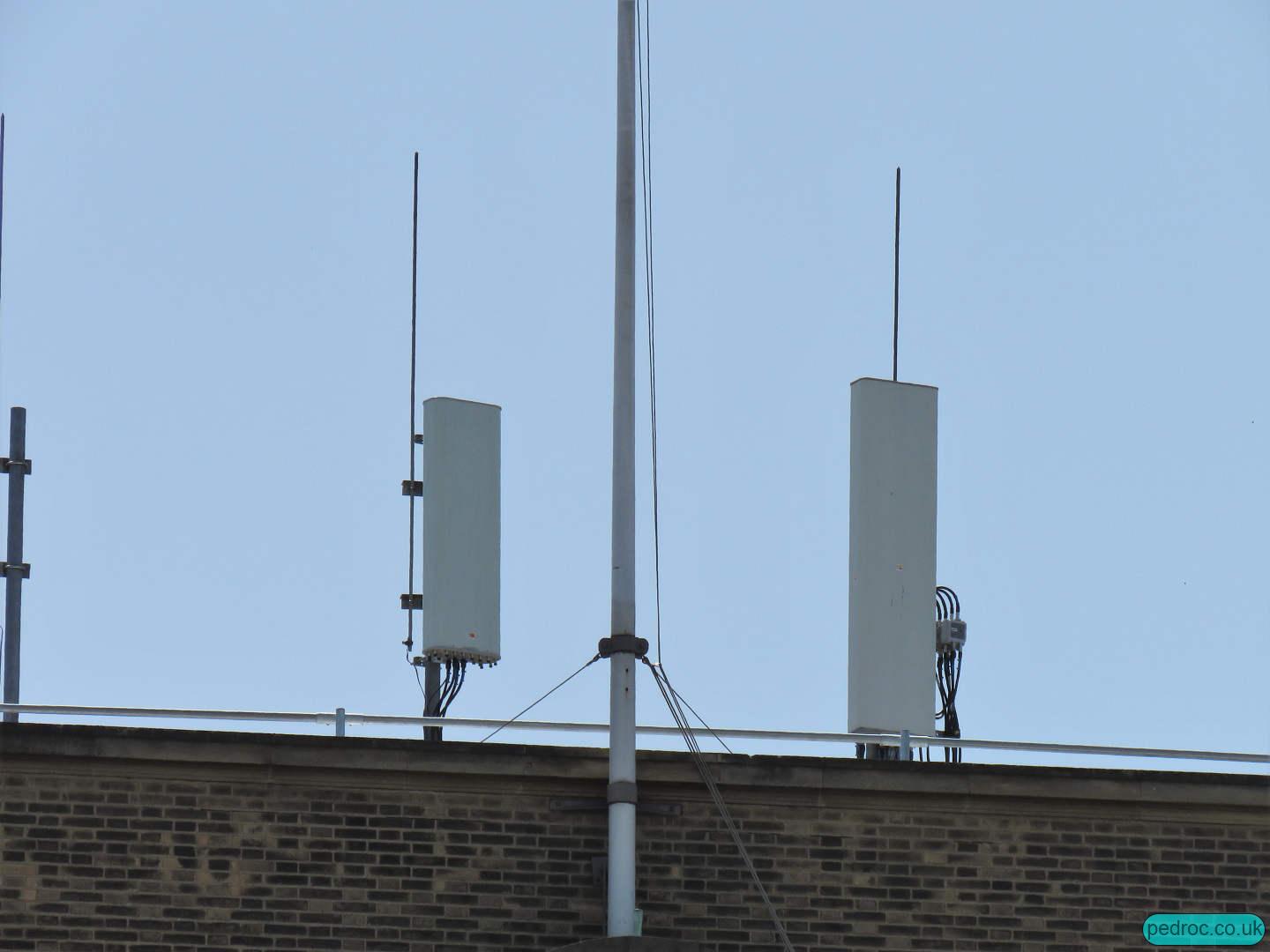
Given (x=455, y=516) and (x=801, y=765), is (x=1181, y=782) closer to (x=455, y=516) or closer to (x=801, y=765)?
(x=801, y=765)

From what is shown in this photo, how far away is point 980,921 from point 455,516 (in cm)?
394

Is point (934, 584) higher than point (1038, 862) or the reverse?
higher

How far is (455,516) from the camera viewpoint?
1326 centimetres

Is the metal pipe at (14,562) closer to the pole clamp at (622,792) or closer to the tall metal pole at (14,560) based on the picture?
the tall metal pole at (14,560)

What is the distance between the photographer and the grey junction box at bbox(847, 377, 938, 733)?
42.7ft

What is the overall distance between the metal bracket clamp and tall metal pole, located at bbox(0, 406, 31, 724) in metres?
5.53

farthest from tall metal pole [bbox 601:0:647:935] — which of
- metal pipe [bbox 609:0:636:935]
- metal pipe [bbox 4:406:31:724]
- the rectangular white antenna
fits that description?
metal pipe [bbox 4:406:31:724]

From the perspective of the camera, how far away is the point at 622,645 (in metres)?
12.0

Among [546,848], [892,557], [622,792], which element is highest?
[892,557]

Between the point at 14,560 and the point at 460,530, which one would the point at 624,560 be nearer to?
the point at 460,530

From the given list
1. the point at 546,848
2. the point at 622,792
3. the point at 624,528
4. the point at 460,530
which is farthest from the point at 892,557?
the point at 546,848

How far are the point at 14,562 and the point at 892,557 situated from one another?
6.82m

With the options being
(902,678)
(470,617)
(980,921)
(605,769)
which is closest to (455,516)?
(470,617)

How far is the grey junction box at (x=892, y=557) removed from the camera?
13.0 m
